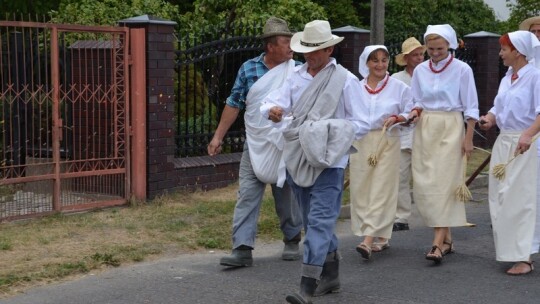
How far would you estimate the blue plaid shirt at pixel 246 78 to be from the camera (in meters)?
7.73

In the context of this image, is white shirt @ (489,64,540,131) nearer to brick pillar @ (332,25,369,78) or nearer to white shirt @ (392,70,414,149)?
white shirt @ (392,70,414,149)

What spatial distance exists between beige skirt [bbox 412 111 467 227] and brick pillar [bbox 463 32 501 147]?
331 inches

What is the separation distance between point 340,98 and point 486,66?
32.6ft

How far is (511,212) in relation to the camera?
7512 mm

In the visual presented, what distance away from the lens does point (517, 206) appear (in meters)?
7.50

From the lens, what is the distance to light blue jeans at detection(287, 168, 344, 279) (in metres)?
6.39

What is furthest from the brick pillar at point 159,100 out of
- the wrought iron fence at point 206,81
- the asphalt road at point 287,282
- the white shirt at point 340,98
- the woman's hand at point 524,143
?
the woman's hand at point 524,143

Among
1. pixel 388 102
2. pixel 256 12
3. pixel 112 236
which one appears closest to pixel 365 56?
pixel 388 102

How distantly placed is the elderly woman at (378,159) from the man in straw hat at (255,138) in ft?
2.00

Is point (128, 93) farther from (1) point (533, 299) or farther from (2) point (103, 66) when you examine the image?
(1) point (533, 299)

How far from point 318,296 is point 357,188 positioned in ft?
4.79

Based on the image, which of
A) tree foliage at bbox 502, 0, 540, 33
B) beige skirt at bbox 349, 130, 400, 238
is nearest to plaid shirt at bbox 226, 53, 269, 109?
beige skirt at bbox 349, 130, 400, 238

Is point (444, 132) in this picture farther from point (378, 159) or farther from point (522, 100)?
point (522, 100)

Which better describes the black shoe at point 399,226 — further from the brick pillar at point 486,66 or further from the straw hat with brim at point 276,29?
the brick pillar at point 486,66
